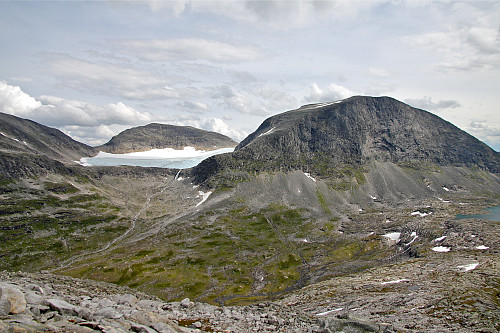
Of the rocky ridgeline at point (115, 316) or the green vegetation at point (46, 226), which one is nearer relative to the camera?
the rocky ridgeline at point (115, 316)

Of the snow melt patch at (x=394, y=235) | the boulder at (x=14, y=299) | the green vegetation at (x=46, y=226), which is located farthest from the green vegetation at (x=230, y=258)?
the boulder at (x=14, y=299)

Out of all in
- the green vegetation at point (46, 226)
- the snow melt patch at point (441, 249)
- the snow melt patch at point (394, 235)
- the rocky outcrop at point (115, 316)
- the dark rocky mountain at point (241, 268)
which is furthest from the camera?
the snow melt patch at point (394, 235)

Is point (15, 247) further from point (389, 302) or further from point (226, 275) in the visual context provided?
point (389, 302)

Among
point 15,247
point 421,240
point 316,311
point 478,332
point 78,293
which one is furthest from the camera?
point 15,247

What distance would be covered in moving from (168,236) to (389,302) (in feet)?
435

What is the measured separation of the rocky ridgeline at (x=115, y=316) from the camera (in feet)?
63.1

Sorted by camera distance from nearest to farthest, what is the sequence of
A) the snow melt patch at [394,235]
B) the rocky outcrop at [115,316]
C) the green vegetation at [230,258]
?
the rocky outcrop at [115,316], the green vegetation at [230,258], the snow melt patch at [394,235]

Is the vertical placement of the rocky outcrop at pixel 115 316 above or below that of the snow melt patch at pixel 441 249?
above

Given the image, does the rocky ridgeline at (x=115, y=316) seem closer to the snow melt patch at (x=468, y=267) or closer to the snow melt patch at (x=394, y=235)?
the snow melt patch at (x=468, y=267)

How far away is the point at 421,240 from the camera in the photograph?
13200cm

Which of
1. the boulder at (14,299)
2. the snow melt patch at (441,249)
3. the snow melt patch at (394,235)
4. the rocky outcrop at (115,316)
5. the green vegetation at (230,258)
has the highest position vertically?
the boulder at (14,299)

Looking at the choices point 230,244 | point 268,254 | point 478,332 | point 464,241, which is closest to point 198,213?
point 230,244

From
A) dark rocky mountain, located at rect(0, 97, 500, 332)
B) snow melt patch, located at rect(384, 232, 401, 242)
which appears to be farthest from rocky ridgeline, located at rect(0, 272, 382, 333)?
snow melt patch, located at rect(384, 232, 401, 242)

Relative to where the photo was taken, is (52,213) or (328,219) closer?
(52,213)
